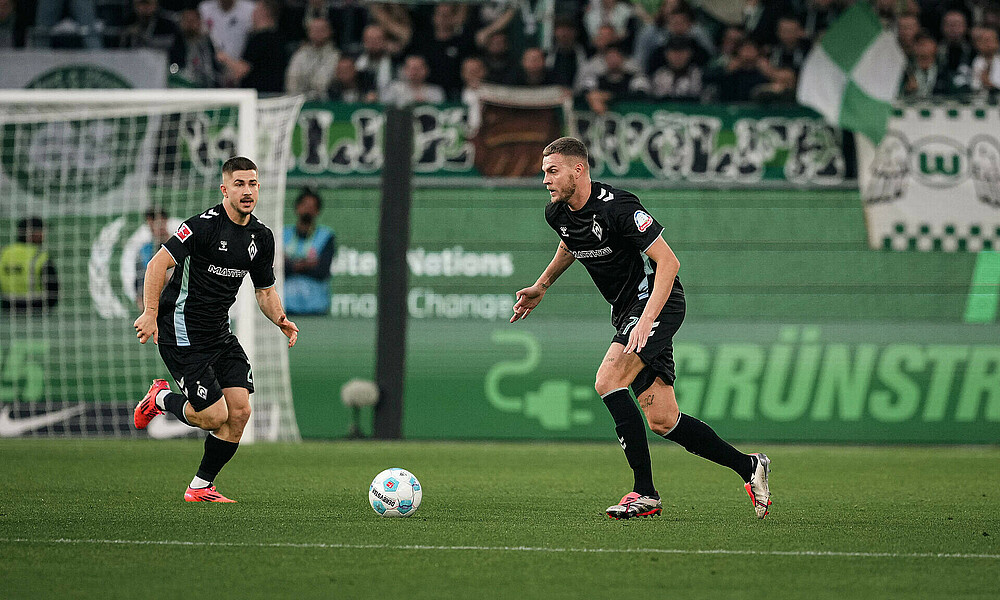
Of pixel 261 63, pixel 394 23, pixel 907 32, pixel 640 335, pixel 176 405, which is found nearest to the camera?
pixel 640 335

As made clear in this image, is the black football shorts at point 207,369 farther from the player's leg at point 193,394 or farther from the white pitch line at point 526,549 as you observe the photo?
the white pitch line at point 526,549

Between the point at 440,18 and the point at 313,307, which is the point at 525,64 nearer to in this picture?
the point at 440,18

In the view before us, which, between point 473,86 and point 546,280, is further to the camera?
point 473,86

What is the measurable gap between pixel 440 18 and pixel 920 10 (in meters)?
5.68

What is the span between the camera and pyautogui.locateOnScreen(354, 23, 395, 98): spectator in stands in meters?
15.3

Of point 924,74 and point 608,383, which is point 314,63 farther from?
point 608,383

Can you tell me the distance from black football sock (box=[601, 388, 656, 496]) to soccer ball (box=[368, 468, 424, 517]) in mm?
1101

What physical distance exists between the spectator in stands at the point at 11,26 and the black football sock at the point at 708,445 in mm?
11836

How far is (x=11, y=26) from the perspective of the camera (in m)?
16.0

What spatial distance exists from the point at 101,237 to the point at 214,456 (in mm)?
7170

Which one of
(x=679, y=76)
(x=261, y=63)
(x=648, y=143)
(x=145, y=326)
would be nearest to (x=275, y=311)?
(x=145, y=326)

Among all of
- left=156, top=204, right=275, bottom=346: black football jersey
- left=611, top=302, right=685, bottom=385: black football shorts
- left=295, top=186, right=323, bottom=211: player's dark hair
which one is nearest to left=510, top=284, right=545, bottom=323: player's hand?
left=611, top=302, right=685, bottom=385: black football shorts

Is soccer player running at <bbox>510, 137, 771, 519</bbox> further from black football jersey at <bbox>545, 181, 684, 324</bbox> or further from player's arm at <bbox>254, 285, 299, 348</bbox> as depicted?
player's arm at <bbox>254, 285, 299, 348</bbox>

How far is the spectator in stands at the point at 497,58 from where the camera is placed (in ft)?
48.7
